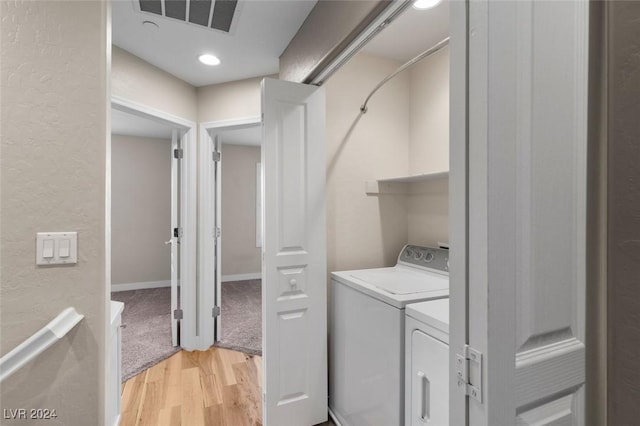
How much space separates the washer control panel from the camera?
70.0 inches

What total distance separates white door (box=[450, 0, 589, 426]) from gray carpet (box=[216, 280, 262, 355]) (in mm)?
2495

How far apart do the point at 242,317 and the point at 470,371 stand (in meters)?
3.37

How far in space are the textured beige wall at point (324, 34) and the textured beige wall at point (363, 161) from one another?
0.90 ft

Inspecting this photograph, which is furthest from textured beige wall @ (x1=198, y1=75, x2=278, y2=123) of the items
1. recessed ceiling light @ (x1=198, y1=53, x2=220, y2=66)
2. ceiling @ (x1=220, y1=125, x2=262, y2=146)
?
ceiling @ (x1=220, y1=125, x2=262, y2=146)

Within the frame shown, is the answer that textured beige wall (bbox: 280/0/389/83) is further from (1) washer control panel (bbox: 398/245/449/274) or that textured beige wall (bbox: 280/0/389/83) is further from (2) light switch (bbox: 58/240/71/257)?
(2) light switch (bbox: 58/240/71/257)

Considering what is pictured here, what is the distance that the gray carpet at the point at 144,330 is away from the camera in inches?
101

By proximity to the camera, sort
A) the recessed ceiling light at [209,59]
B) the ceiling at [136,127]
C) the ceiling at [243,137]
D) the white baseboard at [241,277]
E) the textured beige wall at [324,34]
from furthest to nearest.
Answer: the white baseboard at [241,277], the ceiling at [243,137], the ceiling at [136,127], the recessed ceiling light at [209,59], the textured beige wall at [324,34]

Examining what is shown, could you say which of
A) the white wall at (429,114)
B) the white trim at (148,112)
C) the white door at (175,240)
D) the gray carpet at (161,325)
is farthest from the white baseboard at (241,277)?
the white wall at (429,114)

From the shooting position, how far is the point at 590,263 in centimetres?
72

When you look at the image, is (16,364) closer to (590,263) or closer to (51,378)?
(51,378)

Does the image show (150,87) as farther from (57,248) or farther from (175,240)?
(57,248)

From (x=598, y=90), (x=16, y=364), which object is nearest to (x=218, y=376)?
(x=16, y=364)

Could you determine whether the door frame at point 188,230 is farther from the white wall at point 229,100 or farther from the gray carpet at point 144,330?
the gray carpet at point 144,330

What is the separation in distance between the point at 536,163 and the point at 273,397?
5.66ft
